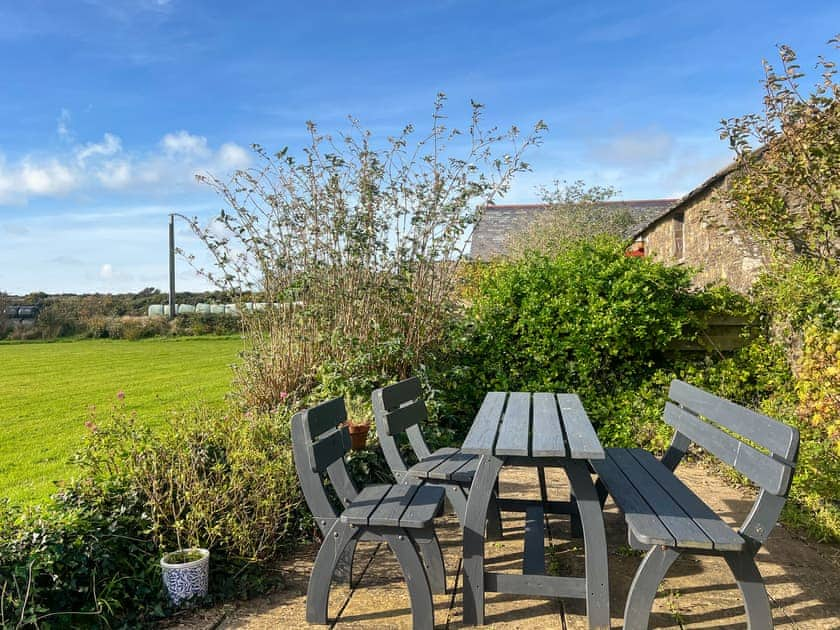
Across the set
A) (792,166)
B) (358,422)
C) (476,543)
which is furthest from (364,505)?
(792,166)

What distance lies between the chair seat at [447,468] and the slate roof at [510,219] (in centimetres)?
1522

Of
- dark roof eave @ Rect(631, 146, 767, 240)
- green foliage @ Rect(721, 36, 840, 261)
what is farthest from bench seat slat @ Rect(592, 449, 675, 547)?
dark roof eave @ Rect(631, 146, 767, 240)

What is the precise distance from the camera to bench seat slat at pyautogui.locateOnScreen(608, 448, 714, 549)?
2.35 m

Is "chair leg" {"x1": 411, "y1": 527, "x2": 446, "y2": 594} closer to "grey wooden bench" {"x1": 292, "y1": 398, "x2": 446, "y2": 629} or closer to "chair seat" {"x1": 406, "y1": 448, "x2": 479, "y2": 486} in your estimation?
"grey wooden bench" {"x1": 292, "y1": 398, "x2": 446, "y2": 629}

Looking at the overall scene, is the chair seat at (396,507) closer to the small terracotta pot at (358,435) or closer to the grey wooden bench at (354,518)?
the grey wooden bench at (354,518)

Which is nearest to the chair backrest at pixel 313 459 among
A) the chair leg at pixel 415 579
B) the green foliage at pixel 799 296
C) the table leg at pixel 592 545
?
the chair leg at pixel 415 579

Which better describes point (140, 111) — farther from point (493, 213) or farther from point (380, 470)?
point (493, 213)

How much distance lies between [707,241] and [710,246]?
26 centimetres

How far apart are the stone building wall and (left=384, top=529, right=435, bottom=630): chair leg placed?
18.8 feet

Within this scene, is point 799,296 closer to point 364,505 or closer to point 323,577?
point 364,505

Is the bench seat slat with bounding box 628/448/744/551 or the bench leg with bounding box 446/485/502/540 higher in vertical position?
the bench seat slat with bounding box 628/448/744/551

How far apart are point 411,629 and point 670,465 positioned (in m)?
1.93

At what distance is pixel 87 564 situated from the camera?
285 cm

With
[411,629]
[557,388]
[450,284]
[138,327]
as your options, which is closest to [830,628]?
[411,629]
